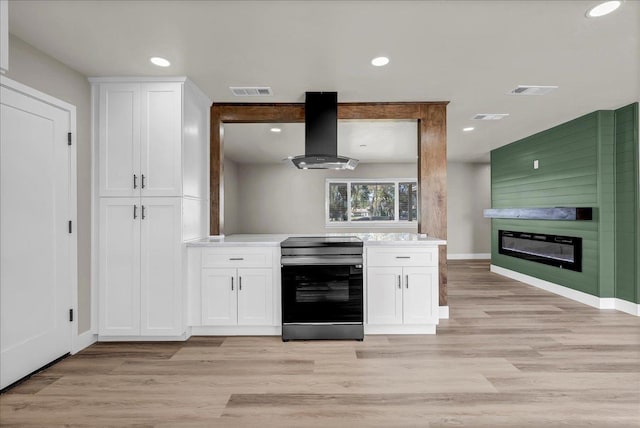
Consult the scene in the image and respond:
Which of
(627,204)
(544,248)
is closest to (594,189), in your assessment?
(627,204)

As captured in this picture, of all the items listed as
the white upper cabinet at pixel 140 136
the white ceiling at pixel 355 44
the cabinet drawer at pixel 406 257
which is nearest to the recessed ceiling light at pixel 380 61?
the white ceiling at pixel 355 44

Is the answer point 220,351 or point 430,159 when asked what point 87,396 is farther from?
point 430,159

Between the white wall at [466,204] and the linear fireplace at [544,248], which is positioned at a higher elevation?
the white wall at [466,204]

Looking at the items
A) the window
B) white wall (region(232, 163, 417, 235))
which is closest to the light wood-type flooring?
the window

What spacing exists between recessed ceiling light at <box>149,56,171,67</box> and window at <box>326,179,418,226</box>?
578 cm

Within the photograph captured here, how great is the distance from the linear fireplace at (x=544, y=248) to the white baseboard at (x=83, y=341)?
575 cm

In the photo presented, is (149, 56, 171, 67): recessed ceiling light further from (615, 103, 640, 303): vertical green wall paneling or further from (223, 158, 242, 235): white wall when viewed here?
(615, 103, 640, 303): vertical green wall paneling

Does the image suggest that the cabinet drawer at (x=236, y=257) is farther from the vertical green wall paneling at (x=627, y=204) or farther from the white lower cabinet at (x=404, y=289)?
the vertical green wall paneling at (x=627, y=204)

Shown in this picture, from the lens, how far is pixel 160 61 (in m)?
2.84

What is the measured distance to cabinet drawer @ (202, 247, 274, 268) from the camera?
3.26 m

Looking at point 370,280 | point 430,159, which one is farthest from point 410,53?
point 370,280

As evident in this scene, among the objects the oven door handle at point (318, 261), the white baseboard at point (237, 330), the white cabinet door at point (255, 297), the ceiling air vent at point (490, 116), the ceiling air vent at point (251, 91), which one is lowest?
the white baseboard at point (237, 330)

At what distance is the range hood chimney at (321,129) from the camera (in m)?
3.60

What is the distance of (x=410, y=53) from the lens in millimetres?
2725
